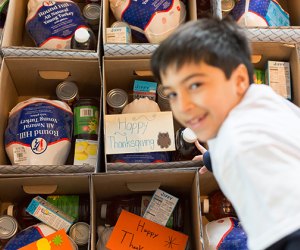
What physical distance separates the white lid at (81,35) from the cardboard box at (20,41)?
4cm

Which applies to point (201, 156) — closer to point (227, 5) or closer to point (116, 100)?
point (116, 100)

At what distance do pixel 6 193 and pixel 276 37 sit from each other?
0.89m

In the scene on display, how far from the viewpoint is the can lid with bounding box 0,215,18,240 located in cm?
123

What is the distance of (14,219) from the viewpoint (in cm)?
126

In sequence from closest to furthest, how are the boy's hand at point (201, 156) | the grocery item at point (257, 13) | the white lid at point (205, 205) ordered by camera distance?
1. the boy's hand at point (201, 156)
2. the white lid at point (205, 205)
3. the grocery item at point (257, 13)

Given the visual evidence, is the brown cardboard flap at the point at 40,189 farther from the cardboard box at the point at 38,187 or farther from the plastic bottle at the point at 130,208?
the plastic bottle at the point at 130,208

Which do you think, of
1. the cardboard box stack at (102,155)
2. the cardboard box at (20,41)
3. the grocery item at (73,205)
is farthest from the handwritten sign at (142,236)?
the cardboard box at (20,41)

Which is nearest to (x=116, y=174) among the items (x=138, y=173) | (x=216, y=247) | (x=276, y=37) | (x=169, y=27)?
(x=138, y=173)

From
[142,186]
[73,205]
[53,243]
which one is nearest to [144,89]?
[142,186]

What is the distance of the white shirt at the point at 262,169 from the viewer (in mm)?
702

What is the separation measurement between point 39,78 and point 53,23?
0.17 meters

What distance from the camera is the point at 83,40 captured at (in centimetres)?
133

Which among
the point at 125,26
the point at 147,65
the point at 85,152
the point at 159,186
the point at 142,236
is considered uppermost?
the point at 125,26

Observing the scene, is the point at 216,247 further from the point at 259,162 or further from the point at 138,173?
the point at 259,162
